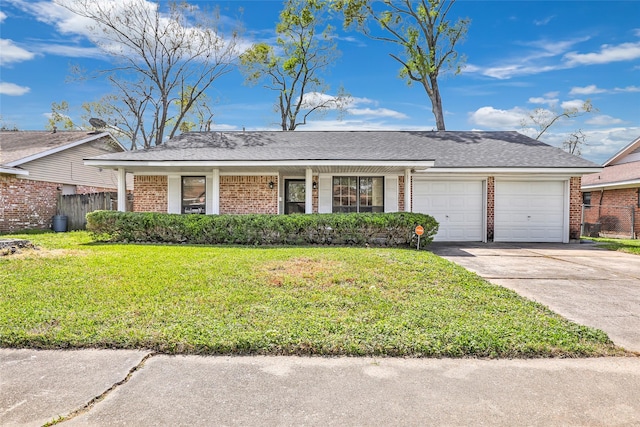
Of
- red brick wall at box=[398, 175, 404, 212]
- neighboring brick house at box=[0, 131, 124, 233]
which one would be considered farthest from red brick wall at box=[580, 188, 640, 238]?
neighboring brick house at box=[0, 131, 124, 233]

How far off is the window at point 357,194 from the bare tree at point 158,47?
15.2 meters

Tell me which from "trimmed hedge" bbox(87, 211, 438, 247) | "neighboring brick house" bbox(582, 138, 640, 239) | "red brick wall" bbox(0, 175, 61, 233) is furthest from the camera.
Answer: "neighboring brick house" bbox(582, 138, 640, 239)

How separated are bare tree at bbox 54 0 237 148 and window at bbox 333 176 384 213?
15.2 metres

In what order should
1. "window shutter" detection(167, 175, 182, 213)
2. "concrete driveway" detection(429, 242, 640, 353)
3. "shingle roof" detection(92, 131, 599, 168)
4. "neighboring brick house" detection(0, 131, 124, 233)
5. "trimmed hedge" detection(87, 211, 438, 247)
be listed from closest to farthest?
"concrete driveway" detection(429, 242, 640, 353) → "trimmed hedge" detection(87, 211, 438, 247) → "shingle roof" detection(92, 131, 599, 168) → "window shutter" detection(167, 175, 182, 213) → "neighboring brick house" detection(0, 131, 124, 233)

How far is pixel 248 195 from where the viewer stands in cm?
1257

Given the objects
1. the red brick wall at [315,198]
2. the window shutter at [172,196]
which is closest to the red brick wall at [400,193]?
the red brick wall at [315,198]

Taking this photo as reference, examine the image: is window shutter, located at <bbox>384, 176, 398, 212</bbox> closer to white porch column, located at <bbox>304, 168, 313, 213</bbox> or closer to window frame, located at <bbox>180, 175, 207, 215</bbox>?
white porch column, located at <bbox>304, 168, 313, 213</bbox>

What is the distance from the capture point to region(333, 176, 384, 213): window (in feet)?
41.5

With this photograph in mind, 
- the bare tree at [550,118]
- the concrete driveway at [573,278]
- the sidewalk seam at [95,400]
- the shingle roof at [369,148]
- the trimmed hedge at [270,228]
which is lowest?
the sidewalk seam at [95,400]

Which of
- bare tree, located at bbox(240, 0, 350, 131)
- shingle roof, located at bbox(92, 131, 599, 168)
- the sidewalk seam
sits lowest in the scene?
the sidewalk seam

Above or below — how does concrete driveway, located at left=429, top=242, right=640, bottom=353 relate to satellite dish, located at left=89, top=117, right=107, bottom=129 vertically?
below

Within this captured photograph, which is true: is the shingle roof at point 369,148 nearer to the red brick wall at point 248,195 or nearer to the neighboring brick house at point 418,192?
the neighboring brick house at point 418,192

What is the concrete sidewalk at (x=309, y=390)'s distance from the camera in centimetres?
240

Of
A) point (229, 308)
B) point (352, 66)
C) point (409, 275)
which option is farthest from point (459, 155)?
point (352, 66)
